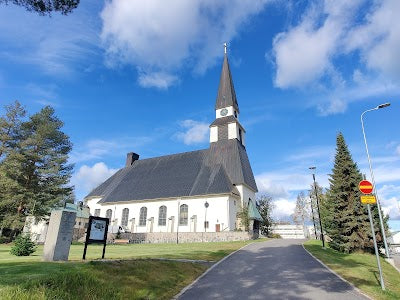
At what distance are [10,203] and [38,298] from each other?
108ft

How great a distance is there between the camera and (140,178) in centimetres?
5109

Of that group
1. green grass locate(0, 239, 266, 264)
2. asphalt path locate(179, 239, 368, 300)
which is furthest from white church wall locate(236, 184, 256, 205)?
asphalt path locate(179, 239, 368, 300)

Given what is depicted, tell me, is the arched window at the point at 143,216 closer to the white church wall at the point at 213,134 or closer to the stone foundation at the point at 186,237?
the stone foundation at the point at 186,237

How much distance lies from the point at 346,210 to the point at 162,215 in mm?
27510

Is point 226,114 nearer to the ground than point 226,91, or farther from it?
nearer to the ground

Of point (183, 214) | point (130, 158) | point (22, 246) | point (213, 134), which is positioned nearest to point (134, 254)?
point (22, 246)

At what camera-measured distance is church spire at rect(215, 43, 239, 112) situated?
170ft

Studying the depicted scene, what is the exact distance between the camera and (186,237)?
A: 34656mm

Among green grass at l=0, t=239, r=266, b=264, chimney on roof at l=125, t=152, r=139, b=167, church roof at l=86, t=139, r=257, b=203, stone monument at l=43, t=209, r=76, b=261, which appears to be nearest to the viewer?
stone monument at l=43, t=209, r=76, b=261

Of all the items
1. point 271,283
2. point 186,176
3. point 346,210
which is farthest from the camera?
point 186,176

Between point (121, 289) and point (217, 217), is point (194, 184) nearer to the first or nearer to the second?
point (217, 217)

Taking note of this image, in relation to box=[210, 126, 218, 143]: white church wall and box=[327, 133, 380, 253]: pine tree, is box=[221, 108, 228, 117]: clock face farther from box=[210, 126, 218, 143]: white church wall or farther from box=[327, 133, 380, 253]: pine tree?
box=[327, 133, 380, 253]: pine tree

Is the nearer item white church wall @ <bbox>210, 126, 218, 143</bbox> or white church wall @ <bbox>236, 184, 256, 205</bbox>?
white church wall @ <bbox>236, 184, 256, 205</bbox>

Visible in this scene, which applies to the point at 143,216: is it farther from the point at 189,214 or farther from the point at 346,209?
the point at 346,209
